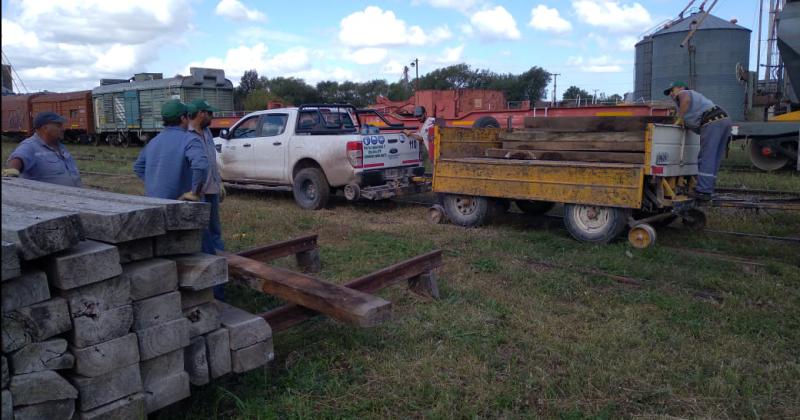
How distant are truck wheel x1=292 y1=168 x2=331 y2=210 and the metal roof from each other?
16.9 m

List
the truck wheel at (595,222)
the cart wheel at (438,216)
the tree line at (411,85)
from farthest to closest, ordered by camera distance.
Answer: the tree line at (411,85), the cart wheel at (438,216), the truck wheel at (595,222)

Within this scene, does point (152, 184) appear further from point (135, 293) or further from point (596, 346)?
point (596, 346)

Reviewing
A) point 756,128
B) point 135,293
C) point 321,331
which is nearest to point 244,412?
point 135,293

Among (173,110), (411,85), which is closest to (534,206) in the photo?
(173,110)

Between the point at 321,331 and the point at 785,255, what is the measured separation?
523 cm

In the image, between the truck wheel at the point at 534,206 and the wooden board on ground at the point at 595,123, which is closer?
the wooden board on ground at the point at 595,123

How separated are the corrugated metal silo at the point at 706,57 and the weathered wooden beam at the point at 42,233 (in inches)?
820

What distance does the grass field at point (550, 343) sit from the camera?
3.54 m

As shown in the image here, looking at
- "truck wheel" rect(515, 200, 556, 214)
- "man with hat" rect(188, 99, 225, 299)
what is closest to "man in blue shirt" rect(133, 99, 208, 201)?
"man with hat" rect(188, 99, 225, 299)

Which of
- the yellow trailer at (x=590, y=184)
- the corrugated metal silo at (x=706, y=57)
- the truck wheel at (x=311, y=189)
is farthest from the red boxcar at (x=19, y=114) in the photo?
the yellow trailer at (x=590, y=184)

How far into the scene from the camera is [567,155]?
26.2 feet

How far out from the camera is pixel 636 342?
14.2ft

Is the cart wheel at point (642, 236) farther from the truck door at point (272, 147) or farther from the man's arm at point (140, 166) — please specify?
the truck door at point (272, 147)

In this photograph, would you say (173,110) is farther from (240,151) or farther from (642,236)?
(240,151)
